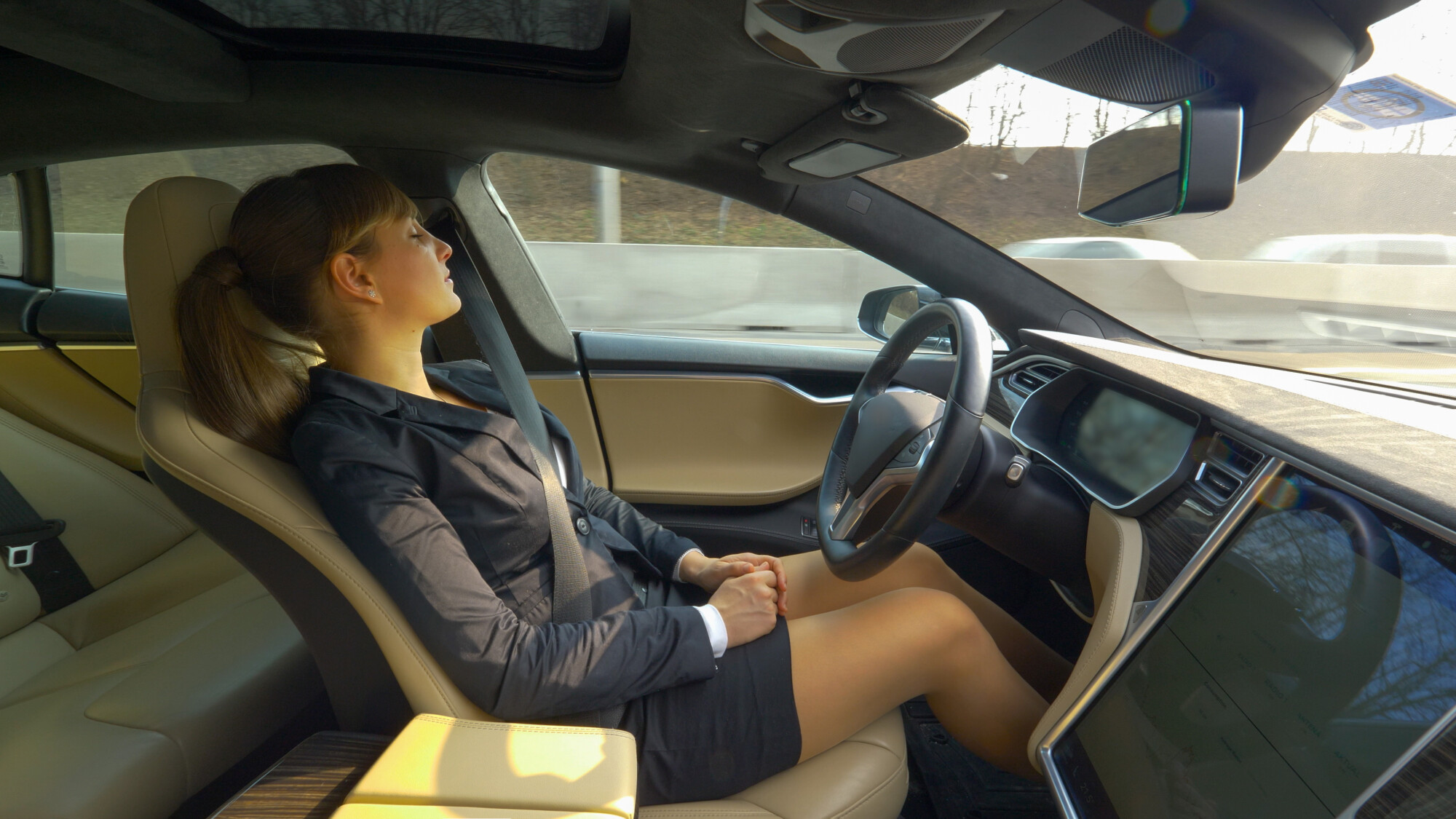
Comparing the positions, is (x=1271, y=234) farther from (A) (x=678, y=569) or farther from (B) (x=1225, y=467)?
(A) (x=678, y=569)

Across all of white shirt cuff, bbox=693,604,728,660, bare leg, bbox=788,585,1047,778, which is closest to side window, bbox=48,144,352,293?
white shirt cuff, bbox=693,604,728,660

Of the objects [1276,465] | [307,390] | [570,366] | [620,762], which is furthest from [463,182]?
[1276,465]

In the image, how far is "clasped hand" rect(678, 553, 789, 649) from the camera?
52.2 inches

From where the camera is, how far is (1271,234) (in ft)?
6.71

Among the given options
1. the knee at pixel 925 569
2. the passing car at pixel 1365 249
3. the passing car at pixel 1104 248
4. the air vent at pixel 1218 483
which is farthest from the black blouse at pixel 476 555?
the passing car at pixel 1365 249

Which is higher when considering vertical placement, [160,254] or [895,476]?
[160,254]

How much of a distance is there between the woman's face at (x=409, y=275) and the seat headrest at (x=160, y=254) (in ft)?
0.80

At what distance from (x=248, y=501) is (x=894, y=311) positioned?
1.46 m

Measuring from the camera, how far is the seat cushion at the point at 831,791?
1.16 meters

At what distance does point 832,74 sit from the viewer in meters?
1.40

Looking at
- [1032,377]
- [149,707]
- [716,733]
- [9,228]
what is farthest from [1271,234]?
[9,228]

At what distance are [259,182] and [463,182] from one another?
739mm

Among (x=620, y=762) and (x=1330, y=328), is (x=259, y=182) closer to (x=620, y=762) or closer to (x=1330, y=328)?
(x=620, y=762)

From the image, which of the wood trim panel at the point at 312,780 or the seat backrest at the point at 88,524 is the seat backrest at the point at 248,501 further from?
the seat backrest at the point at 88,524
